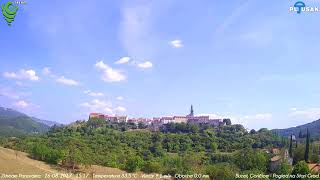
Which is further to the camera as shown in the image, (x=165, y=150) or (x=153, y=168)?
(x=165, y=150)

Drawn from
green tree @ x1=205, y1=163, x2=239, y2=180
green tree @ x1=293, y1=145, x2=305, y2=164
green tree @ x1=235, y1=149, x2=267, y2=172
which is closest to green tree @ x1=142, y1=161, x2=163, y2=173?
green tree @ x1=205, y1=163, x2=239, y2=180

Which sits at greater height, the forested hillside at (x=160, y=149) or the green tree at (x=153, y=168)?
the forested hillside at (x=160, y=149)

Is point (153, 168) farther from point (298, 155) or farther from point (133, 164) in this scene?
point (298, 155)

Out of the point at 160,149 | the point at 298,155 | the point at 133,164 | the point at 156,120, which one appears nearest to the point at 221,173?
the point at 133,164

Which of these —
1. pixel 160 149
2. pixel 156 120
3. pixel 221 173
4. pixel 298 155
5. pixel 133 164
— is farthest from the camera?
pixel 156 120

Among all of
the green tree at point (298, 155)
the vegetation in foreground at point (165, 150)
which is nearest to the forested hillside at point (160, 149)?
the vegetation in foreground at point (165, 150)

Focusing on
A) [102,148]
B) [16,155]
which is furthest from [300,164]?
[102,148]

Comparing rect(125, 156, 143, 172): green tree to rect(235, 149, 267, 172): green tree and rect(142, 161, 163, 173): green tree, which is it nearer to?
rect(142, 161, 163, 173): green tree

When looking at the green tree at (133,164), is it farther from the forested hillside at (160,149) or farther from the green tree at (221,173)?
the green tree at (221,173)

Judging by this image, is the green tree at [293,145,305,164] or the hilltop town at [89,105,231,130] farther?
the hilltop town at [89,105,231,130]

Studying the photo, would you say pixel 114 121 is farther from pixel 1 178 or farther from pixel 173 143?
pixel 1 178

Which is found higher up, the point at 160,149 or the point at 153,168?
the point at 160,149

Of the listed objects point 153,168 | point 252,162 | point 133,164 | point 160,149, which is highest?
point 160,149

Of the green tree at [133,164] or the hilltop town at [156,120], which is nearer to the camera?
the green tree at [133,164]
